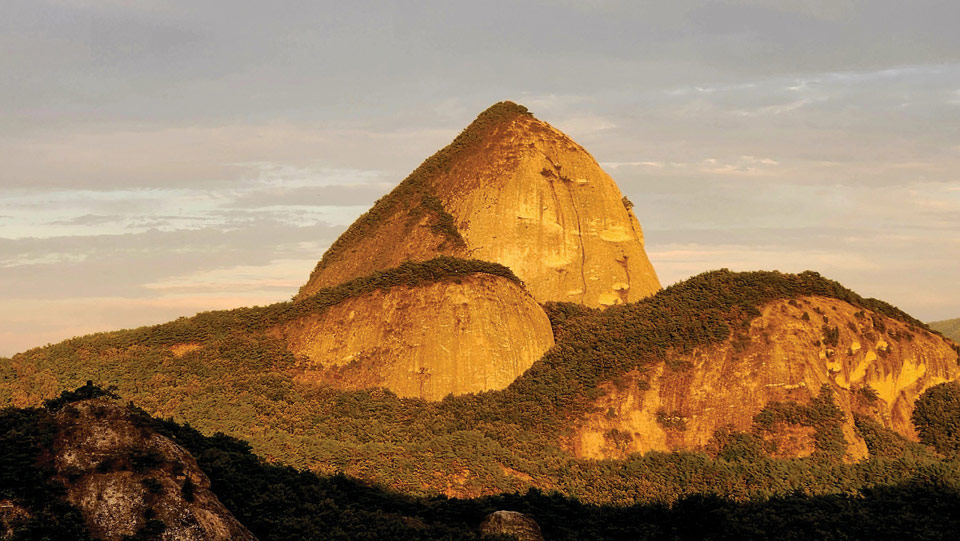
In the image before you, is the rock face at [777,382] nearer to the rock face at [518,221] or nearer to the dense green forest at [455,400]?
the dense green forest at [455,400]

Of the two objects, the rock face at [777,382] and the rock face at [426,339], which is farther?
the rock face at [426,339]

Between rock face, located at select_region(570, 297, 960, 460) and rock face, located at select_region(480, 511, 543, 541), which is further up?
rock face, located at select_region(570, 297, 960, 460)

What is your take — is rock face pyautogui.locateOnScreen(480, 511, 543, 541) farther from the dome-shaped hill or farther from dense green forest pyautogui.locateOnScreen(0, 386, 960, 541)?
the dome-shaped hill

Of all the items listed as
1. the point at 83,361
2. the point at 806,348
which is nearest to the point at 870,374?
the point at 806,348

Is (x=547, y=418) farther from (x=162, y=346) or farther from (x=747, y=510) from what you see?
(x=162, y=346)

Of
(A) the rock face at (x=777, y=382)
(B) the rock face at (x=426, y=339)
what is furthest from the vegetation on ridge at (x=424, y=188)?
(A) the rock face at (x=777, y=382)

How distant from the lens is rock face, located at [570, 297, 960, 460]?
39.6m

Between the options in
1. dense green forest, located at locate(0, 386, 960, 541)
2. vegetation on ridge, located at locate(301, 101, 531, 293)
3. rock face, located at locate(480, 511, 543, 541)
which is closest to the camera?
dense green forest, located at locate(0, 386, 960, 541)

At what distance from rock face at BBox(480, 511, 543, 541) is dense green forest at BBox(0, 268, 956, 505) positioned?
628 cm

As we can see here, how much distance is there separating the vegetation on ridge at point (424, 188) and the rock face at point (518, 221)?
0.11 m

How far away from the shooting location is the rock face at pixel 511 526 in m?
27.8

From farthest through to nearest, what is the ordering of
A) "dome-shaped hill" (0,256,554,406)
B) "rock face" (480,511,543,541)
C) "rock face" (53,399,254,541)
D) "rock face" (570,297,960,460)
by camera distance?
"dome-shaped hill" (0,256,554,406), "rock face" (570,297,960,460), "rock face" (480,511,543,541), "rock face" (53,399,254,541)

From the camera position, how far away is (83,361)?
150 feet

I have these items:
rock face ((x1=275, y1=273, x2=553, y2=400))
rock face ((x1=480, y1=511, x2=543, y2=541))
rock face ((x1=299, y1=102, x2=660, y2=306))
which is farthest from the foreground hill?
rock face ((x1=480, y1=511, x2=543, y2=541))
